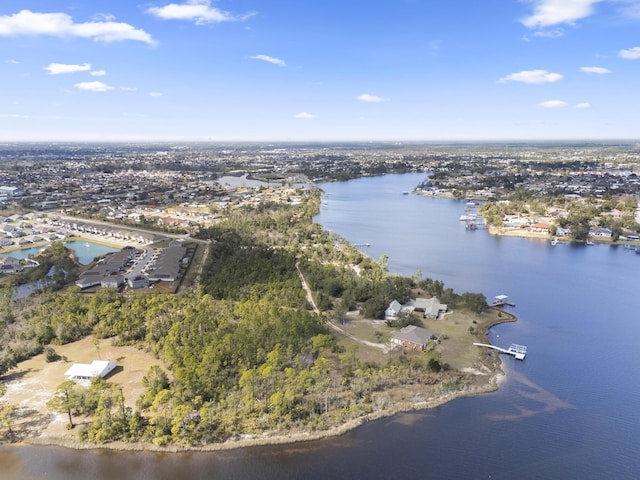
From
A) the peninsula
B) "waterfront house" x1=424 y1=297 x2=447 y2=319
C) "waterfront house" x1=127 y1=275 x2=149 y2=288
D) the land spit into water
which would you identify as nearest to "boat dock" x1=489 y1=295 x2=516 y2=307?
the peninsula

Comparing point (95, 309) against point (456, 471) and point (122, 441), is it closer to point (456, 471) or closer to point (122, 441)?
point (122, 441)

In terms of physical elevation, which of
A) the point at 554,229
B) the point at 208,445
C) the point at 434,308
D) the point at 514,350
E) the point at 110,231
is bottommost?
the point at 208,445

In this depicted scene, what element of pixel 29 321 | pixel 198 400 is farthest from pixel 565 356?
pixel 29 321

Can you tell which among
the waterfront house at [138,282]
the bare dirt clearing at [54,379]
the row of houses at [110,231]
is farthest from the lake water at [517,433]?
the row of houses at [110,231]

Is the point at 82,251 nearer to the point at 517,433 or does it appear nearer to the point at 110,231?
the point at 110,231

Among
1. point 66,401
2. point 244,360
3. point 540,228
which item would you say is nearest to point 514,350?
point 244,360

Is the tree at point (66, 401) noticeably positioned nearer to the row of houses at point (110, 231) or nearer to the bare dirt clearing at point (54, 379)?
the bare dirt clearing at point (54, 379)
